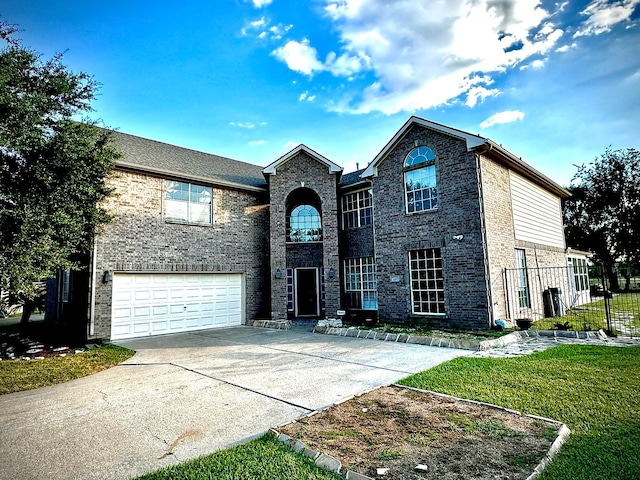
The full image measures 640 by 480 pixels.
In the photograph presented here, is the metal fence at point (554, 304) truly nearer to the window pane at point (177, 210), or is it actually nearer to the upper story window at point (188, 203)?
the upper story window at point (188, 203)

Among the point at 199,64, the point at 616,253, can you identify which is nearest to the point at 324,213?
the point at 199,64

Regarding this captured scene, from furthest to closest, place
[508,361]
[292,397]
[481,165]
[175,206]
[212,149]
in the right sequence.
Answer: [212,149], [175,206], [481,165], [508,361], [292,397]

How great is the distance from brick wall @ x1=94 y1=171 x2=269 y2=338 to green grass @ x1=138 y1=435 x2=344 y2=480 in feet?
31.8

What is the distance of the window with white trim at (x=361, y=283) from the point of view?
48.6 ft

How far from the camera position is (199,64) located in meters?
12.1

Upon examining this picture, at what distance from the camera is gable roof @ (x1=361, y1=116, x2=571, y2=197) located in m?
11.3

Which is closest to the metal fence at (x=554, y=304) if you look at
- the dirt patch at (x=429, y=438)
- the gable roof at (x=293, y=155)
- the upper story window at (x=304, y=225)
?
the dirt patch at (x=429, y=438)

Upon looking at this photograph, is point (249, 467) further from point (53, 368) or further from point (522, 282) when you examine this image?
point (522, 282)

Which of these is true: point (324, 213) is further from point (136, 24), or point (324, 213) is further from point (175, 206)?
point (136, 24)

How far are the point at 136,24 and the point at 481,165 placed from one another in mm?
11106

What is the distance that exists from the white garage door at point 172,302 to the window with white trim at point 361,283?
4.79 m

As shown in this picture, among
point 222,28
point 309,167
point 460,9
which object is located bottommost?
point 309,167

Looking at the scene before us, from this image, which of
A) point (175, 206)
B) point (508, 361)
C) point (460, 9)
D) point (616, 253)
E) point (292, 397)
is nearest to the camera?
point (292, 397)

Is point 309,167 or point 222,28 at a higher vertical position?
point 222,28
